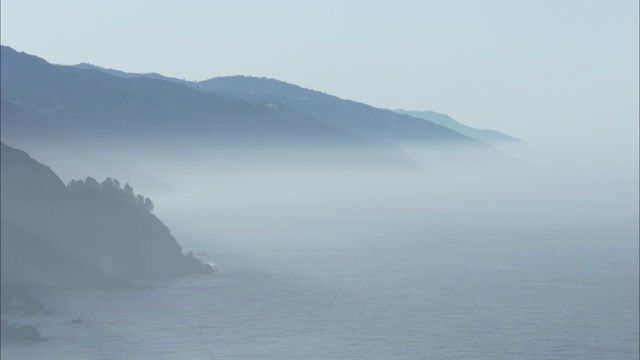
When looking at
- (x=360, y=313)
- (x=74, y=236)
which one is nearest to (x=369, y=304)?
(x=360, y=313)

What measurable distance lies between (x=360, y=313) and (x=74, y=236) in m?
20.1

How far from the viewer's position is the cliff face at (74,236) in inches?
2876

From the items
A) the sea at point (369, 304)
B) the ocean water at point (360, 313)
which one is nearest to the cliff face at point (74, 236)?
the sea at point (369, 304)

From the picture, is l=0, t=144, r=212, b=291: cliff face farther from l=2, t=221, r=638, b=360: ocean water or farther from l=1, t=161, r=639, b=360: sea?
l=2, t=221, r=638, b=360: ocean water

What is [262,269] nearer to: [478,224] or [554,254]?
[554,254]

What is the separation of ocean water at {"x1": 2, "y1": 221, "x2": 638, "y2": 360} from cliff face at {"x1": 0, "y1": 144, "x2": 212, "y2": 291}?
1.96 m

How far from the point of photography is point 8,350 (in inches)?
2335

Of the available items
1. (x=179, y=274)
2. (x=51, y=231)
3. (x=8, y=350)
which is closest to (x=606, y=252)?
(x=179, y=274)

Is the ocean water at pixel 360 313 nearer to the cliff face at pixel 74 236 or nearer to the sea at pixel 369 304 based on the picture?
the sea at pixel 369 304

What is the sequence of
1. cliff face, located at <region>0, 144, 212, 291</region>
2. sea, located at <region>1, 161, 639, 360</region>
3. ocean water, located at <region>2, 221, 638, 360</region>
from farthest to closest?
1. cliff face, located at <region>0, 144, 212, 291</region>
2. sea, located at <region>1, 161, 639, 360</region>
3. ocean water, located at <region>2, 221, 638, 360</region>

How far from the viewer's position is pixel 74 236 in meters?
81.2

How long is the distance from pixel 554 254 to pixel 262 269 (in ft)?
104

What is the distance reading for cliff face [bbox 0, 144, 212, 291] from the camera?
7306cm

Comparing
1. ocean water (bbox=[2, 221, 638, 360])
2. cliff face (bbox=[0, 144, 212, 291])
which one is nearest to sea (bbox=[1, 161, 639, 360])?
ocean water (bbox=[2, 221, 638, 360])
